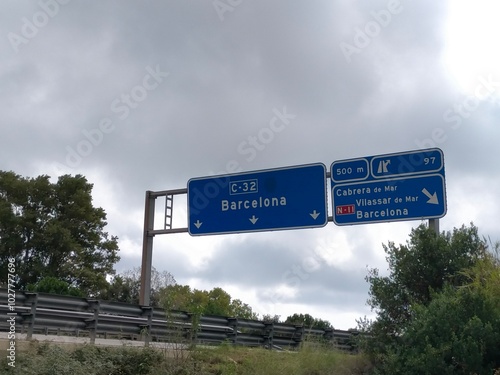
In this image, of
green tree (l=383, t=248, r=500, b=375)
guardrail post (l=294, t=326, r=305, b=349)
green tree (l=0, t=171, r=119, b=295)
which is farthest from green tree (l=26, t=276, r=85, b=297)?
green tree (l=383, t=248, r=500, b=375)

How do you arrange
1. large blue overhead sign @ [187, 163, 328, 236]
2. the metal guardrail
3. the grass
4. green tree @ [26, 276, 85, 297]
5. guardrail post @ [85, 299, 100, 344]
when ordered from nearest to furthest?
the grass
the metal guardrail
guardrail post @ [85, 299, 100, 344]
large blue overhead sign @ [187, 163, 328, 236]
green tree @ [26, 276, 85, 297]

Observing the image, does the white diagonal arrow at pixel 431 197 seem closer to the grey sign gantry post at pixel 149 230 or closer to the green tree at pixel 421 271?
the green tree at pixel 421 271

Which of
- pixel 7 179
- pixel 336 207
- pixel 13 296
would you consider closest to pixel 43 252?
pixel 7 179

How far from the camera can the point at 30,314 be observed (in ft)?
49.3

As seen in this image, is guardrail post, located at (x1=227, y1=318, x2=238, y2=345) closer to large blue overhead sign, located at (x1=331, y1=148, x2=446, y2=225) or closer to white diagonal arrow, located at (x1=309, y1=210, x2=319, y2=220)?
white diagonal arrow, located at (x1=309, y1=210, x2=319, y2=220)

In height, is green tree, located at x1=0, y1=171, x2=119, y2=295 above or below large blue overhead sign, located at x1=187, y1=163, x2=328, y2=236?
above

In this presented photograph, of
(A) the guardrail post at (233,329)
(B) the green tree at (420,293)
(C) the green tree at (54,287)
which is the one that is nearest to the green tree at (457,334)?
(B) the green tree at (420,293)

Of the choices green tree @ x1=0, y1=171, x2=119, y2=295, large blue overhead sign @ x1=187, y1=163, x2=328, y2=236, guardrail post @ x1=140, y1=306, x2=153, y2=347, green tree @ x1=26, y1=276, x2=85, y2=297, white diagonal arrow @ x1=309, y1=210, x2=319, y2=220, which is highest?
green tree @ x1=0, y1=171, x2=119, y2=295

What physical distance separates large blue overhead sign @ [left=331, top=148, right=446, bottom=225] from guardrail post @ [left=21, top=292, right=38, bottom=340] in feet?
32.2

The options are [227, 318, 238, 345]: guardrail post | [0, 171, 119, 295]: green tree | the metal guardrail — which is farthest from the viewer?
[0, 171, 119, 295]: green tree

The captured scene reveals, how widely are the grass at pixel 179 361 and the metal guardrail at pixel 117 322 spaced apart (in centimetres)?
60

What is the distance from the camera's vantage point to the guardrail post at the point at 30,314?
48.8ft

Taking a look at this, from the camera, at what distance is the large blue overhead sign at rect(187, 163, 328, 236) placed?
2281cm

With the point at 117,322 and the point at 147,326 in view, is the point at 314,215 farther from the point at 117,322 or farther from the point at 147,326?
the point at 117,322
